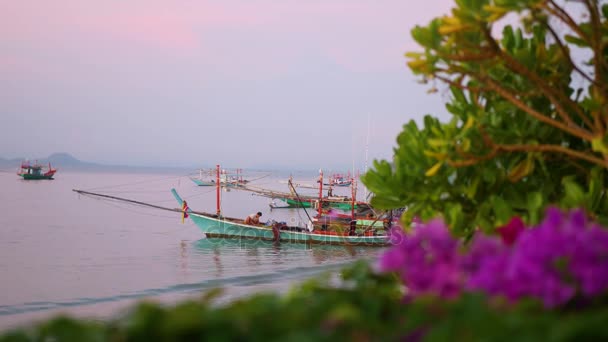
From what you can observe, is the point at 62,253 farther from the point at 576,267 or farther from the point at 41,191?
the point at 41,191

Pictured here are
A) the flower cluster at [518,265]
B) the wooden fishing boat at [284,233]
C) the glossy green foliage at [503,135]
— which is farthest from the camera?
the wooden fishing boat at [284,233]

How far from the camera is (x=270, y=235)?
3156 cm

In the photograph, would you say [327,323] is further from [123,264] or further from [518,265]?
[123,264]

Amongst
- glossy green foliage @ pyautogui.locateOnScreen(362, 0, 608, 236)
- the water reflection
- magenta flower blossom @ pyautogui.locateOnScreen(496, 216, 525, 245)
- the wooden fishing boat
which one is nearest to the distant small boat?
the wooden fishing boat

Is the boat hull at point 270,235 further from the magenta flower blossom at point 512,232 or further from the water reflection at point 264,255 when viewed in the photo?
the magenta flower blossom at point 512,232

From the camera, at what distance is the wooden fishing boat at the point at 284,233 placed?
30.6 meters

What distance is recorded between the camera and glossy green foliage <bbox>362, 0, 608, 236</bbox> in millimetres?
2584

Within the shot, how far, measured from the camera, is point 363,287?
1.54 m

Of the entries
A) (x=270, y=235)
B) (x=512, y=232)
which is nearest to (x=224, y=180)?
(x=270, y=235)

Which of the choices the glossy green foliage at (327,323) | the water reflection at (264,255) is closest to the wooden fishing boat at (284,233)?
the water reflection at (264,255)

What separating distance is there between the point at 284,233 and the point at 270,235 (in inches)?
37.5

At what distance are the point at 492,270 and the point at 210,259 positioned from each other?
3073 cm

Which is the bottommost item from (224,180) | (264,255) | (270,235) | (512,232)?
(264,255)

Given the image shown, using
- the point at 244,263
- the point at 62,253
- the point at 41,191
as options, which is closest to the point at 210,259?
the point at 244,263
